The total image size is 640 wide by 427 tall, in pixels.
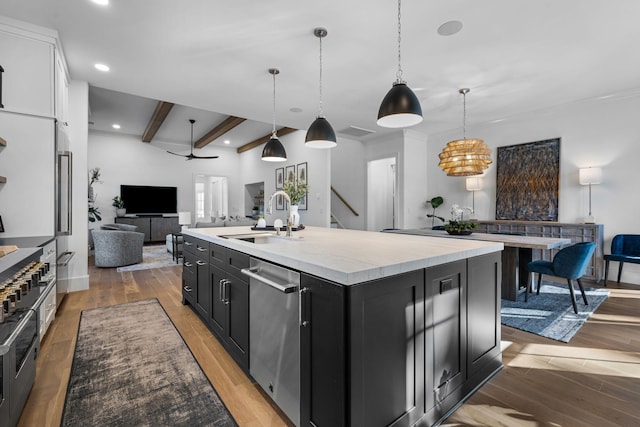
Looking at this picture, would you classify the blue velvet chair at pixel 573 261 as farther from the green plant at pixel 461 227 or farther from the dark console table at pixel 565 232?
the dark console table at pixel 565 232

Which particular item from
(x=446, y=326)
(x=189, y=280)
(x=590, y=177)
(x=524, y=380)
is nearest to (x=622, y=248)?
(x=590, y=177)

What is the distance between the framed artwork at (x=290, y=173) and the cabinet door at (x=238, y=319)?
18.2 ft

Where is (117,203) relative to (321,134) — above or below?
below

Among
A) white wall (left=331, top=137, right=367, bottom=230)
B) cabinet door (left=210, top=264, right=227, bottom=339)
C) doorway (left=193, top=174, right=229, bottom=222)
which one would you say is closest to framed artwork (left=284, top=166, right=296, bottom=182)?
white wall (left=331, top=137, right=367, bottom=230)

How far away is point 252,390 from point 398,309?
1.13 metres

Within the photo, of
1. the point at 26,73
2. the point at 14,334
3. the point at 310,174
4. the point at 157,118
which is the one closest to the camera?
the point at 14,334

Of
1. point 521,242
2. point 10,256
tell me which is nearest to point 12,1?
point 10,256

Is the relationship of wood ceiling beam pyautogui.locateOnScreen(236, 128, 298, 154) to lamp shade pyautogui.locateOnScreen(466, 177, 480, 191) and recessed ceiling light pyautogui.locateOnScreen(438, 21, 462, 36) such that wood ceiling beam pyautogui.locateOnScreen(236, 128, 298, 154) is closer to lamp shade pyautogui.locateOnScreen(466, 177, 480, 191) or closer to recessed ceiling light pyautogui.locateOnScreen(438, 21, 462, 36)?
lamp shade pyautogui.locateOnScreen(466, 177, 480, 191)

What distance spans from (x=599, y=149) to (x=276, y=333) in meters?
5.58

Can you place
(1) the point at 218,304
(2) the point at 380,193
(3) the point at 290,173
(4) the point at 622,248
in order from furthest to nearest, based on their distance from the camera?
(2) the point at 380,193 → (3) the point at 290,173 → (4) the point at 622,248 → (1) the point at 218,304

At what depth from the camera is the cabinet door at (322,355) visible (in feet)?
3.91

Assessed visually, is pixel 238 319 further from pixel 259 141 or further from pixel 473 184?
pixel 259 141

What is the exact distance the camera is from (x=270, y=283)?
1.55 meters

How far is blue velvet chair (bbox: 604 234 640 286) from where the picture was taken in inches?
161
